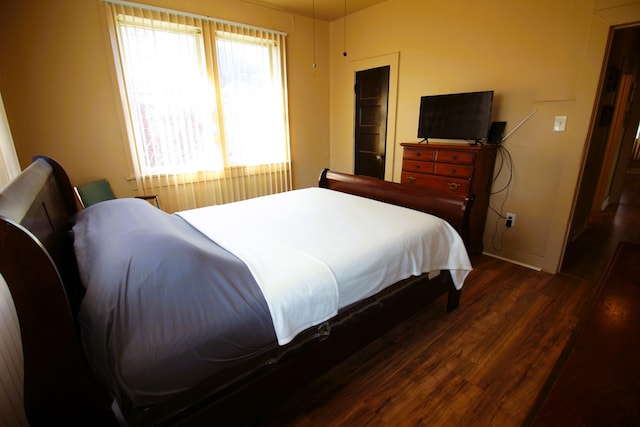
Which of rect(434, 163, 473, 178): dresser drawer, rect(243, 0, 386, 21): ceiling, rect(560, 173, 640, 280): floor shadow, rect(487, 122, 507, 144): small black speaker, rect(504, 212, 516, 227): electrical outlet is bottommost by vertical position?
rect(560, 173, 640, 280): floor shadow

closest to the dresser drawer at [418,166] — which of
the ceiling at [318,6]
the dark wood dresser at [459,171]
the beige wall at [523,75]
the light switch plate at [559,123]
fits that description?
the dark wood dresser at [459,171]

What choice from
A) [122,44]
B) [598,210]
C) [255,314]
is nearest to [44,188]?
[255,314]

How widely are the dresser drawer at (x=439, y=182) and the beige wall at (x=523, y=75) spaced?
18.9 inches

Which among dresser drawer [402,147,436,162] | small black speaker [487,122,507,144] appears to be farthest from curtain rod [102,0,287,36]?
small black speaker [487,122,507,144]

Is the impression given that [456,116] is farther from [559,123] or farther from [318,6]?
[318,6]

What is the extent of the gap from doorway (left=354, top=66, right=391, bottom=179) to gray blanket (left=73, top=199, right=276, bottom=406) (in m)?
3.23

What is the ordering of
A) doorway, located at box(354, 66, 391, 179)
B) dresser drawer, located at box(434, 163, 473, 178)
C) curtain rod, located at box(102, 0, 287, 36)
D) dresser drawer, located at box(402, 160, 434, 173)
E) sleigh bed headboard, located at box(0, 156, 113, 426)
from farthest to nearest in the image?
doorway, located at box(354, 66, 391, 179)
dresser drawer, located at box(402, 160, 434, 173)
dresser drawer, located at box(434, 163, 473, 178)
curtain rod, located at box(102, 0, 287, 36)
sleigh bed headboard, located at box(0, 156, 113, 426)

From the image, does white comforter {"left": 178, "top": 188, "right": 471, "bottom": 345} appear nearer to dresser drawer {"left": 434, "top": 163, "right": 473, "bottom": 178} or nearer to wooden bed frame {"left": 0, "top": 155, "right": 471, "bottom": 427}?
wooden bed frame {"left": 0, "top": 155, "right": 471, "bottom": 427}

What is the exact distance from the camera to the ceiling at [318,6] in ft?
11.4

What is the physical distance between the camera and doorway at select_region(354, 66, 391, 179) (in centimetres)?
383

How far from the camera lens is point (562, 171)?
2.56 m

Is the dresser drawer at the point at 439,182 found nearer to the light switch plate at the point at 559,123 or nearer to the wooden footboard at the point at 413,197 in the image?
the wooden footboard at the point at 413,197

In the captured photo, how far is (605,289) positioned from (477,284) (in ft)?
5.36

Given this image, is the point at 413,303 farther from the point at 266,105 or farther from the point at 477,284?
the point at 266,105
